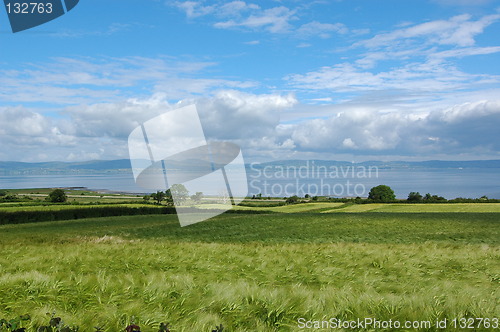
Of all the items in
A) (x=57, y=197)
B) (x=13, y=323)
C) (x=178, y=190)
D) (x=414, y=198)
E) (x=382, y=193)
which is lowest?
(x=414, y=198)

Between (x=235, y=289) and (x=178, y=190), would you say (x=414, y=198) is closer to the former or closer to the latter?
(x=178, y=190)

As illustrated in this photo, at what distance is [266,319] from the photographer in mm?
4684

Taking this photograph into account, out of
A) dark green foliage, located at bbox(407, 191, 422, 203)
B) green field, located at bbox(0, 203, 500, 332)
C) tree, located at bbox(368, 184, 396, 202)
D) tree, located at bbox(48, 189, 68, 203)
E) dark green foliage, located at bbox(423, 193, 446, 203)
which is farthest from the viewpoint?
tree, located at bbox(368, 184, 396, 202)

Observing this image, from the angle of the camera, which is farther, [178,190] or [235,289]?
[178,190]

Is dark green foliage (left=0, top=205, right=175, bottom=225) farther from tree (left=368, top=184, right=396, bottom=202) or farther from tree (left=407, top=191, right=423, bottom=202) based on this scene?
tree (left=368, top=184, right=396, bottom=202)

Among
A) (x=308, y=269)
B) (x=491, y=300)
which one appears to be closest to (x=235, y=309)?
(x=308, y=269)

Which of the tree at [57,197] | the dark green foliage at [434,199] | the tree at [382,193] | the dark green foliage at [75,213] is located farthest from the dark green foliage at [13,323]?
the tree at [382,193]

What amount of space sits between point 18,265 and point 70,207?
56.0 m

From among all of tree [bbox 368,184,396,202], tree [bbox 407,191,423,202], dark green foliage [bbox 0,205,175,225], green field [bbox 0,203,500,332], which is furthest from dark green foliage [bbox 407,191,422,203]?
green field [bbox 0,203,500,332]

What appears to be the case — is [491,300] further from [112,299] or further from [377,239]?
[377,239]

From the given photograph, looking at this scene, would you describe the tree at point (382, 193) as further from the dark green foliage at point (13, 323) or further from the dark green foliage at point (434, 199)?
the dark green foliage at point (13, 323)

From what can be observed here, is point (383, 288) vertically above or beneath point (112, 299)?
beneath

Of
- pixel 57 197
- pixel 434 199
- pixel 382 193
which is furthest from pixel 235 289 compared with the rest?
pixel 382 193

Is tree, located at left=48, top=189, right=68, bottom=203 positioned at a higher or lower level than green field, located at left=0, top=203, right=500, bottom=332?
higher
